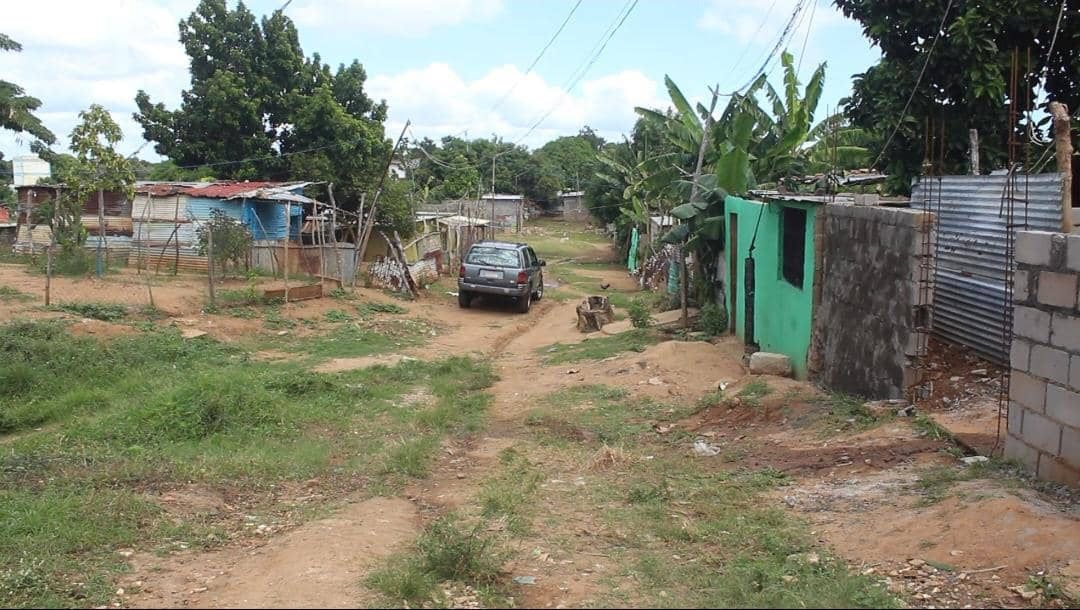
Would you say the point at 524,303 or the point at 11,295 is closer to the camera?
the point at 11,295

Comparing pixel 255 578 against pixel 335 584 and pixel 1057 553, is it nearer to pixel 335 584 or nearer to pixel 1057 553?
pixel 335 584

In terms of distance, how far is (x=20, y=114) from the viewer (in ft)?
80.1

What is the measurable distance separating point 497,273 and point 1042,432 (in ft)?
47.8

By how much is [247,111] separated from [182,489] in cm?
2460

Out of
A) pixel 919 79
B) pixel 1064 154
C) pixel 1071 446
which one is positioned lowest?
pixel 1071 446

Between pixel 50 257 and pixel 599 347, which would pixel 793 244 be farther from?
pixel 50 257

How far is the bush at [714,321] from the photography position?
1449 cm

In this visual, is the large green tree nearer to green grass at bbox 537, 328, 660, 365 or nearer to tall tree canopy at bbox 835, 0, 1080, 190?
green grass at bbox 537, 328, 660, 365

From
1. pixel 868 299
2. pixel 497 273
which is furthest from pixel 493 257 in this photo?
pixel 868 299

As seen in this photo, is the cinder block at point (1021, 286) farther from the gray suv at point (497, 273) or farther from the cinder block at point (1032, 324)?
the gray suv at point (497, 273)

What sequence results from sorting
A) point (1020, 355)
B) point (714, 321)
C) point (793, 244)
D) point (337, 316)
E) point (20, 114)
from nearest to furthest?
1. point (1020, 355)
2. point (793, 244)
3. point (714, 321)
4. point (337, 316)
5. point (20, 114)

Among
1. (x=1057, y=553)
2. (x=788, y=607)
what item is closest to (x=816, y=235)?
(x=1057, y=553)

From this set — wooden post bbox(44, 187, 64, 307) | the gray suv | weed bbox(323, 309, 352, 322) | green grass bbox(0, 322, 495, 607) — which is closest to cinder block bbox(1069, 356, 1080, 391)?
green grass bbox(0, 322, 495, 607)

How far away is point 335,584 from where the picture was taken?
4.19 meters
